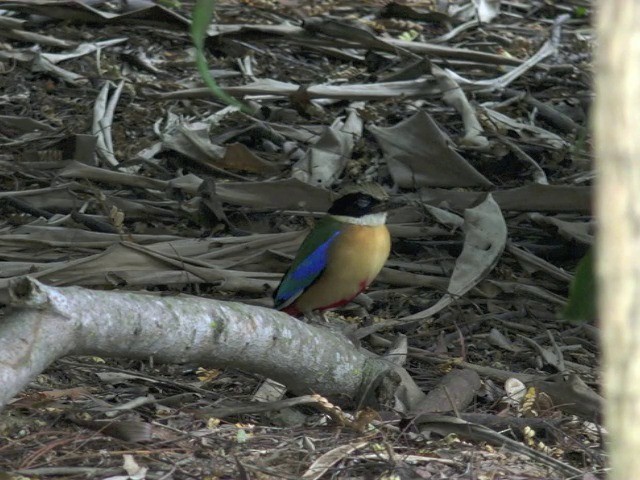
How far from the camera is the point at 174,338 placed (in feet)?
10.8

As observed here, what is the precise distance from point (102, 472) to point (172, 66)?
4991 millimetres

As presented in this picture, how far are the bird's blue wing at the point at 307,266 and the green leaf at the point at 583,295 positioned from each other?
115 inches

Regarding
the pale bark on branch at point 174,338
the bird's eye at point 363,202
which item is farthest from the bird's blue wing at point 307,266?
the pale bark on branch at point 174,338

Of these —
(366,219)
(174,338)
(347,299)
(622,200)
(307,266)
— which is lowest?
(347,299)

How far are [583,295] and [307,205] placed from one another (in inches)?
159

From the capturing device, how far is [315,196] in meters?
6.30

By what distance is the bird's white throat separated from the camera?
545cm

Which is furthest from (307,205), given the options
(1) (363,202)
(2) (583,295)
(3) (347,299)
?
(2) (583,295)

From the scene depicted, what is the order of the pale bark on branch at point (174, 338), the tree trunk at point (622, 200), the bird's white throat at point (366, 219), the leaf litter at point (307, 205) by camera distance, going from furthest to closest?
1. the bird's white throat at point (366, 219)
2. the leaf litter at point (307, 205)
3. the pale bark on branch at point (174, 338)
4. the tree trunk at point (622, 200)

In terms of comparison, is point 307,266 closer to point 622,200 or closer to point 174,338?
point 174,338

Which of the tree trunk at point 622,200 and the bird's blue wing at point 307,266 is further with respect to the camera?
the bird's blue wing at point 307,266

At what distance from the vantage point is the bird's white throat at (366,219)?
5.45 meters

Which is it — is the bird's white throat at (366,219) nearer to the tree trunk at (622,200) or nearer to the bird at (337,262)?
the bird at (337,262)

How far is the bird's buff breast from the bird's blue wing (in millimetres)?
35
